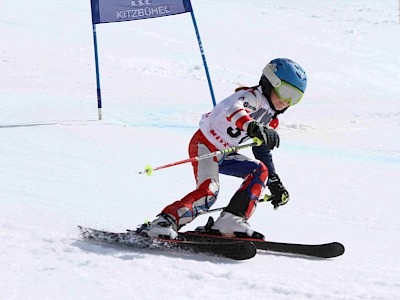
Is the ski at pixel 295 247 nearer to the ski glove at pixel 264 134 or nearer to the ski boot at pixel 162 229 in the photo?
the ski boot at pixel 162 229

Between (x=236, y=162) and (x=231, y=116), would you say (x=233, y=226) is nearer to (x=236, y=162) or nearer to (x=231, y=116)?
(x=236, y=162)

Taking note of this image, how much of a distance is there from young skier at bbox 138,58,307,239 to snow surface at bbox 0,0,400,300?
11.4 inches

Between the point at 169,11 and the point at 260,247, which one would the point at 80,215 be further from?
the point at 169,11

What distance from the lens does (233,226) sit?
4.03 m

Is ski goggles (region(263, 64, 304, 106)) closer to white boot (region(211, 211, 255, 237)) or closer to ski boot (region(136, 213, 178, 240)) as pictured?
white boot (region(211, 211, 255, 237))

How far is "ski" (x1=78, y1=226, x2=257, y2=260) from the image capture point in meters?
3.75

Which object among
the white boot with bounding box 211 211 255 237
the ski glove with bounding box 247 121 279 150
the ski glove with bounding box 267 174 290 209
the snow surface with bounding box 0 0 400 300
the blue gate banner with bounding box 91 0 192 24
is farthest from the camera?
the blue gate banner with bounding box 91 0 192 24

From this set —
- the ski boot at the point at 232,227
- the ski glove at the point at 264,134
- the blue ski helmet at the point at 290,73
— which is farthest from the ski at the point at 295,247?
the blue ski helmet at the point at 290,73

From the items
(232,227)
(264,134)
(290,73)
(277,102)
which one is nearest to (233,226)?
(232,227)

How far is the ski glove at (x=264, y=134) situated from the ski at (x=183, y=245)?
22.3 inches

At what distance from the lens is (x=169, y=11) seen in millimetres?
9883

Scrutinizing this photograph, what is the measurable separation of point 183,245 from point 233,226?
372 mm

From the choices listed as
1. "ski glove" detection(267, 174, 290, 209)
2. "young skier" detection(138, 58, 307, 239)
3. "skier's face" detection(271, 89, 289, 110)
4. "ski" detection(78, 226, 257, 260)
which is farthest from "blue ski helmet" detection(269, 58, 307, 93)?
"ski" detection(78, 226, 257, 260)

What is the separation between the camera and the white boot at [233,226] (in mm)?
4031
